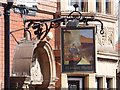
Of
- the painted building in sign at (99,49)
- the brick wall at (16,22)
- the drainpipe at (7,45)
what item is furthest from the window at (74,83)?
the drainpipe at (7,45)

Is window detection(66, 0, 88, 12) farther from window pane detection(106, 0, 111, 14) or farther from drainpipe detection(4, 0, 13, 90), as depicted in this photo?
drainpipe detection(4, 0, 13, 90)

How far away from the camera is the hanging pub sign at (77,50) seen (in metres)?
20.4

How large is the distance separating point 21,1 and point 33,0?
724mm

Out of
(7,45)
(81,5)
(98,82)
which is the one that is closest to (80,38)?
(81,5)

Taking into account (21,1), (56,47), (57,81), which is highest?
(21,1)

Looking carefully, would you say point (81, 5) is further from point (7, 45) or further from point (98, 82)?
point (7, 45)

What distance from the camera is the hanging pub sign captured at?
20.4m

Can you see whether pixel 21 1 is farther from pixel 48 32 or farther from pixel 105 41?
pixel 105 41

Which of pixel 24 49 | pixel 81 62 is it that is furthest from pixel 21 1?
pixel 81 62

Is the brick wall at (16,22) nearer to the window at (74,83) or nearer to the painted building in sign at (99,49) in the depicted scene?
the painted building in sign at (99,49)

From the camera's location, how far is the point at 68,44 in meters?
20.5

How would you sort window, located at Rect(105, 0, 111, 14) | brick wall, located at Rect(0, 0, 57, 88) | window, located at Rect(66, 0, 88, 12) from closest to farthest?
brick wall, located at Rect(0, 0, 57, 88)
window, located at Rect(66, 0, 88, 12)
window, located at Rect(105, 0, 111, 14)

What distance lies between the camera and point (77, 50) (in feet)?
67.5

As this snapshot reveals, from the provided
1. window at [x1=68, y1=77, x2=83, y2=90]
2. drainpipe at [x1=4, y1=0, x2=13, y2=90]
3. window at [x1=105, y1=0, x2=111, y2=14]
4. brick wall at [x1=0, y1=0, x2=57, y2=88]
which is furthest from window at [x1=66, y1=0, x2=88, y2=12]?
drainpipe at [x1=4, y1=0, x2=13, y2=90]
